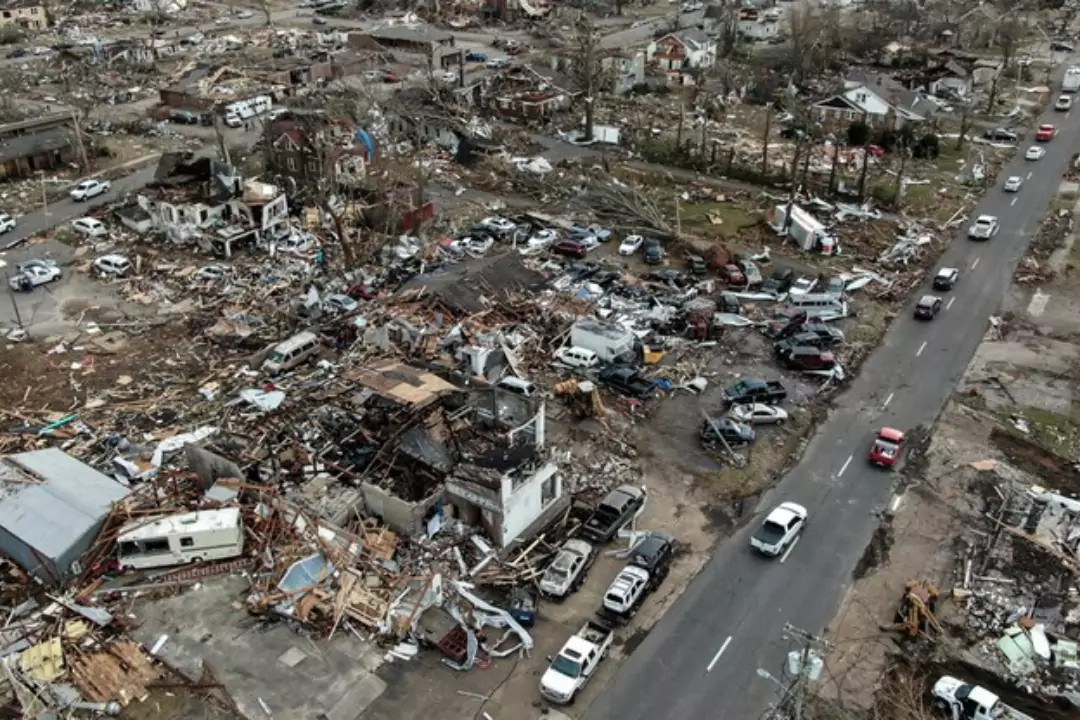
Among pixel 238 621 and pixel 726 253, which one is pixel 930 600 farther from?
pixel 726 253

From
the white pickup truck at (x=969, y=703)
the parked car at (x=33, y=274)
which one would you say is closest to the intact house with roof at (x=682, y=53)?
the parked car at (x=33, y=274)

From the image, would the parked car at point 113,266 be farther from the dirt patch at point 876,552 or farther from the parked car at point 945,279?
the parked car at point 945,279

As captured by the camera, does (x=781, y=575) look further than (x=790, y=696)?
Yes

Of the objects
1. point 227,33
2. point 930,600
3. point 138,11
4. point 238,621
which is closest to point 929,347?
point 930,600

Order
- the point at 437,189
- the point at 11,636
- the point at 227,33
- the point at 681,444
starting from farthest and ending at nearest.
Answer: the point at 227,33
the point at 437,189
the point at 681,444
the point at 11,636

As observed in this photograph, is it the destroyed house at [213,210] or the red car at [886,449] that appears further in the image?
the destroyed house at [213,210]

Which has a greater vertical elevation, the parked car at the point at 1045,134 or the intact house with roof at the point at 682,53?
the intact house with roof at the point at 682,53

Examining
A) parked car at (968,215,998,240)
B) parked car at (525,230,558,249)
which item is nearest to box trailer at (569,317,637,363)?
parked car at (525,230,558,249)
